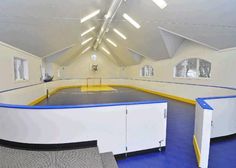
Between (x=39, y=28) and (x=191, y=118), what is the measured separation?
564 centimetres

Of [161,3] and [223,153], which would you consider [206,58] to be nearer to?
[161,3]

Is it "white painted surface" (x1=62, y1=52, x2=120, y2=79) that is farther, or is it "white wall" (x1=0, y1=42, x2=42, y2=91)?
"white painted surface" (x1=62, y1=52, x2=120, y2=79)

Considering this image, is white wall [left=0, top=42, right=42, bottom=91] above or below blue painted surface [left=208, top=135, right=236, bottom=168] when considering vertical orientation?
above

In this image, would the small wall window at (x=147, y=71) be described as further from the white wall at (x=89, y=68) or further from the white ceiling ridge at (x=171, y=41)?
the white wall at (x=89, y=68)

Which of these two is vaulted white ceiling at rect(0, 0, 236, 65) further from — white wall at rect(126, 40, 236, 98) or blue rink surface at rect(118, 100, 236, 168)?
blue rink surface at rect(118, 100, 236, 168)

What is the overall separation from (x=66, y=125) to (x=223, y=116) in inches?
118

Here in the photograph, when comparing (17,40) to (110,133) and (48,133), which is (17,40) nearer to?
(48,133)

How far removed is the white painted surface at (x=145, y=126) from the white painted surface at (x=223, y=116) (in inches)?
43.9

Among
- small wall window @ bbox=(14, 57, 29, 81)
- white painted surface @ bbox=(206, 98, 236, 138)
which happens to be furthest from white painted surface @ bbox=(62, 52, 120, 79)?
white painted surface @ bbox=(206, 98, 236, 138)

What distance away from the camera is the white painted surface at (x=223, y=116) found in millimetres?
3026

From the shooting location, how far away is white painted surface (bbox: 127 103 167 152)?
2.53 meters

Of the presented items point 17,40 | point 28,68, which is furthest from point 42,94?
point 17,40

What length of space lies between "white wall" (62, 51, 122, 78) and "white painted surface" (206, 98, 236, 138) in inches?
558

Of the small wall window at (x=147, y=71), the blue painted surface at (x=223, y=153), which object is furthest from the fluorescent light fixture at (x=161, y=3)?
the small wall window at (x=147, y=71)
